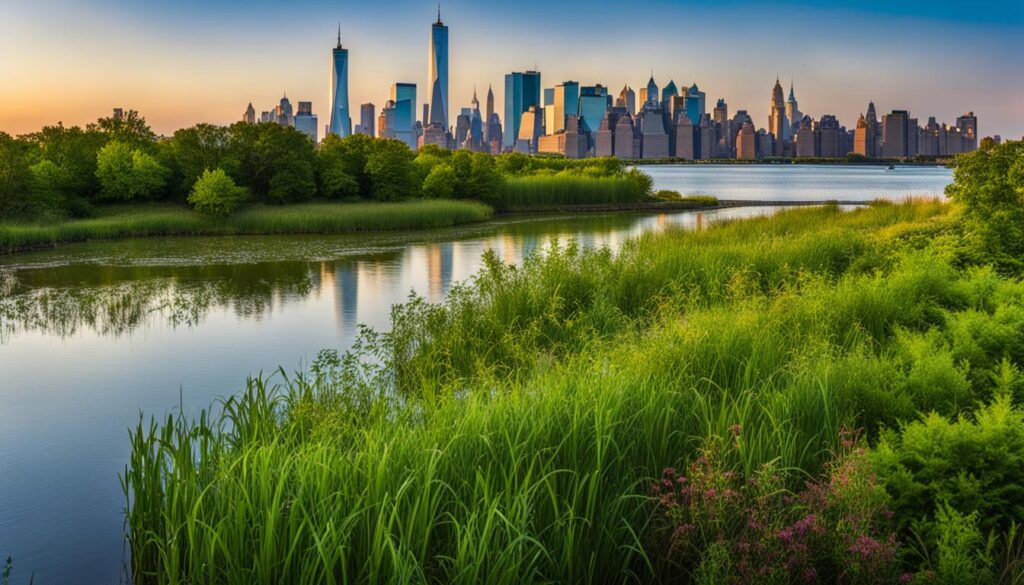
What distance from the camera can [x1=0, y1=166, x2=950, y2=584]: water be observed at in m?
8.16

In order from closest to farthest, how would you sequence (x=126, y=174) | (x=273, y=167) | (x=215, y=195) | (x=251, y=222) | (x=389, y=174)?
1. (x=251, y=222)
2. (x=215, y=195)
3. (x=126, y=174)
4. (x=273, y=167)
5. (x=389, y=174)

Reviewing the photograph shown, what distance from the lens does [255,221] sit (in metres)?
43.2

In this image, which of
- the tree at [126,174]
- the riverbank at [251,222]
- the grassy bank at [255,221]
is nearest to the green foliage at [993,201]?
the riverbank at [251,222]

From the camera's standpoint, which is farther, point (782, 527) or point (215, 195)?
point (215, 195)

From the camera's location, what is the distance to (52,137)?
4978cm

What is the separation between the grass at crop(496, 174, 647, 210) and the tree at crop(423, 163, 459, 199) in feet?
12.5

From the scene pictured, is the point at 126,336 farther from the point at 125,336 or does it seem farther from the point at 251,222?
the point at 251,222

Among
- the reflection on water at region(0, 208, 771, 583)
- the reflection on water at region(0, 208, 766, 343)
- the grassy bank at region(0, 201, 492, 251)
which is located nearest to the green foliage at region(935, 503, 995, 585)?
the reflection on water at region(0, 208, 771, 583)

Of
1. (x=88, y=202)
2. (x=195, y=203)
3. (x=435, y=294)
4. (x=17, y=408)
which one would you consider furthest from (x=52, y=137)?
(x=17, y=408)

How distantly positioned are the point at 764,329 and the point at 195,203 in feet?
134

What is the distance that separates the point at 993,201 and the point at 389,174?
1692 inches

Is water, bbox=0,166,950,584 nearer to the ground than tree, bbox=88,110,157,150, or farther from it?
nearer to the ground

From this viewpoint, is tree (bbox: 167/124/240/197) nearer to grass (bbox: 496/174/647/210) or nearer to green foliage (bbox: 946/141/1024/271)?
grass (bbox: 496/174/647/210)

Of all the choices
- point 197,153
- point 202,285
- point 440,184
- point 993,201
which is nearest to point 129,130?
point 197,153
